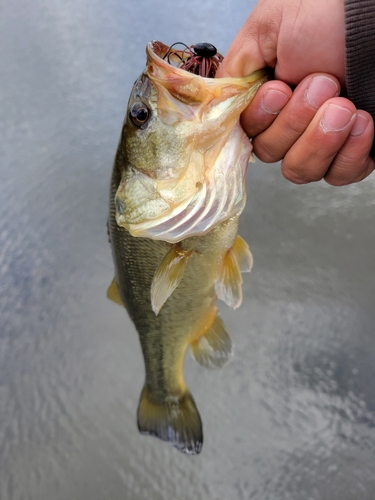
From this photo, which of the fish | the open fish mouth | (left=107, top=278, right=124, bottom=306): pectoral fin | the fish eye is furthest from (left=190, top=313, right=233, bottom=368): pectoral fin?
the fish eye

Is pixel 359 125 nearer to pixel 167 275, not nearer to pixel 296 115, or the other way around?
pixel 296 115

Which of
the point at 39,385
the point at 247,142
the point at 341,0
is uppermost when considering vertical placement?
the point at 341,0

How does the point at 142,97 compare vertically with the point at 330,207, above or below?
above

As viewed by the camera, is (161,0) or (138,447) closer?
(138,447)

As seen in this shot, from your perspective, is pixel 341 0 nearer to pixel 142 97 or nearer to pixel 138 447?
pixel 142 97

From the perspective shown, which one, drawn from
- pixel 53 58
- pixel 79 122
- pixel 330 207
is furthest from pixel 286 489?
pixel 53 58

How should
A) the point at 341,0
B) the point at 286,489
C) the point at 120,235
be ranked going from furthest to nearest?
the point at 286,489 < the point at 120,235 < the point at 341,0
